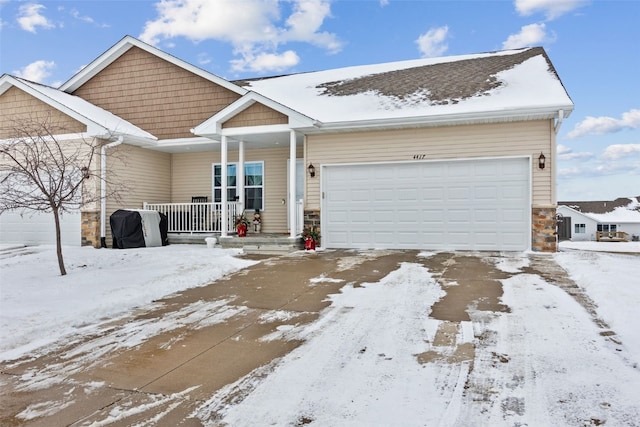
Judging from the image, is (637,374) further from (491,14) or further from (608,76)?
(608,76)

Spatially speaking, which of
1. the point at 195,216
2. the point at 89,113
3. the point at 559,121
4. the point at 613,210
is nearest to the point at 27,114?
the point at 89,113

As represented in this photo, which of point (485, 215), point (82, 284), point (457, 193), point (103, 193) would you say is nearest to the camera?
point (82, 284)

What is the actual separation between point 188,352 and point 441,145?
26.3 feet

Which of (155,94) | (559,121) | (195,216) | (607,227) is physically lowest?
(607,227)

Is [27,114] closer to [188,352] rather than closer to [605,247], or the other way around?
[188,352]

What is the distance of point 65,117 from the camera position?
38.2 feet

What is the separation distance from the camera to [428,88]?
11.8m

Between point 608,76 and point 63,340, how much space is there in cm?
1963

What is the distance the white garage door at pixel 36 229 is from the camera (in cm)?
1182

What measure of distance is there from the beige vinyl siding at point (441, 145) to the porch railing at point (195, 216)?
8.20ft

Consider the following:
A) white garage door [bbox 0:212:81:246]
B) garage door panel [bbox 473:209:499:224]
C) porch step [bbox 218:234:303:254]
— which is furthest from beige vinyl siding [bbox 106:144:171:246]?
garage door panel [bbox 473:209:499:224]

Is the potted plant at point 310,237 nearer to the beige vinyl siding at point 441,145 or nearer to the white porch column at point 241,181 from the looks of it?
the beige vinyl siding at point 441,145

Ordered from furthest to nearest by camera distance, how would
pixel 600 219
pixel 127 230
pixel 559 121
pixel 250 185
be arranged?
pixel 600 219, pixel 250 185, pixel 127 230, pixel 559 121

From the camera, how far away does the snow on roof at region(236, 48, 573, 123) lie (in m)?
9.84
